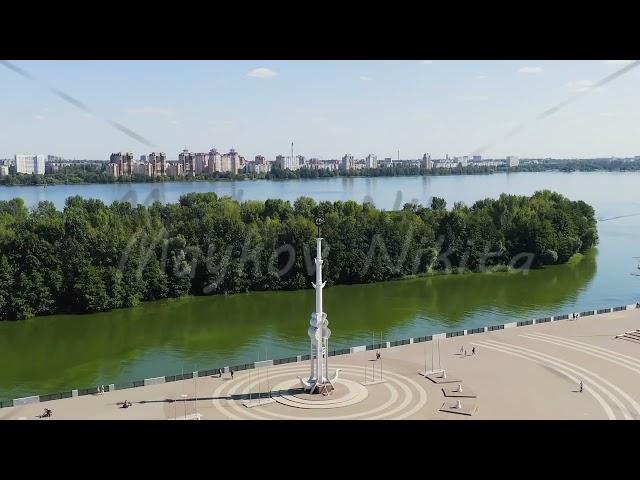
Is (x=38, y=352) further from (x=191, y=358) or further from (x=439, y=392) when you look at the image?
(x=439, y=392)

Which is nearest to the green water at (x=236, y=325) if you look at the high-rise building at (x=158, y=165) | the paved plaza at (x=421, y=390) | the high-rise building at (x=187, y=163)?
the paved plaza at (x=421, y=390)

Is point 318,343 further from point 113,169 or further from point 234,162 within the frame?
point 234,162

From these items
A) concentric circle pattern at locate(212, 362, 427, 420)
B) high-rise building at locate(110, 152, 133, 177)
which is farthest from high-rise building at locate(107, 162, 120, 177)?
concentric circle pattern at locate(212, 362, 427, 420)

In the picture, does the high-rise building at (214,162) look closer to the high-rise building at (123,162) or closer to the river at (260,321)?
the high-rise building at (123,162)

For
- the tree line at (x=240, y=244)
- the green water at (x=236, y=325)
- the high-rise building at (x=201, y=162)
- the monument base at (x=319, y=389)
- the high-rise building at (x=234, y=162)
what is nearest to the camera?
the monument base at (x=319, y=389)

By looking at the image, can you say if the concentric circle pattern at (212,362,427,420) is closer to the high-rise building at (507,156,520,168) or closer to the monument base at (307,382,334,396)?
the monument base at (307,382,334,396)

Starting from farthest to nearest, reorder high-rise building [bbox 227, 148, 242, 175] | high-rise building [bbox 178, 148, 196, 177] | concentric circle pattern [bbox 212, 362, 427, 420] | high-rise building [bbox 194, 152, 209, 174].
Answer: high-rise building [bbox 227, 148, 242, 175] < high-rise building [bbox 194, 152, 209, 174] < high-rise building [bbox 178, 148, 196, 177] < concentric circle pattern [bbox 212, 362, 427, 420]
